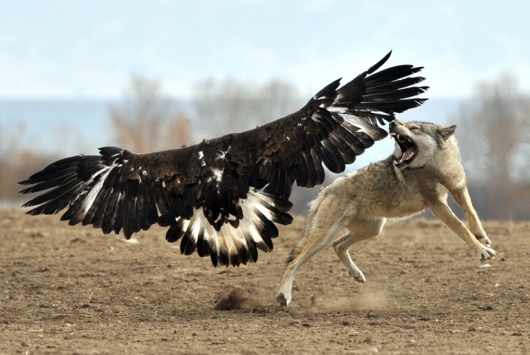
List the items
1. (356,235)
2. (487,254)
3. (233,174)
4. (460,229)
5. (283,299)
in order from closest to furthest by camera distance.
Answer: (233,174) < (487,254) < (283,299) < (460,229) < (356,235)

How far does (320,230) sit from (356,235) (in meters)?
0.72

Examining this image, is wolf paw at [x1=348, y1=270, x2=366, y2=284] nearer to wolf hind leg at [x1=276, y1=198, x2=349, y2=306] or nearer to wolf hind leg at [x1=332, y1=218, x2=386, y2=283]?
wolf hind leg at [x1=332, y1=218, x2=386, y2=283]

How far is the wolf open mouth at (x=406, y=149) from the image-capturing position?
30.2 feet

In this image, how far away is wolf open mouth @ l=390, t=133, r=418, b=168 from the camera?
9215mm

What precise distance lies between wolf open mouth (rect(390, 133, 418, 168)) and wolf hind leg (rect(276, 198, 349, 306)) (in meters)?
0.85

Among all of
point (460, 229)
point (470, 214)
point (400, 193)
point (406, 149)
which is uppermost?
point (406, 149)

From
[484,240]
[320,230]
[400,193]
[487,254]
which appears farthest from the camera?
[400,193]

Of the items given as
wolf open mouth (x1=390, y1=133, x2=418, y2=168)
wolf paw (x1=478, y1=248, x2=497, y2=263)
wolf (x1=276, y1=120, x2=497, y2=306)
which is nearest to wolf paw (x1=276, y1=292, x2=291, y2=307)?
wolf (x1=276, y1=120, x2=497, y2=306)

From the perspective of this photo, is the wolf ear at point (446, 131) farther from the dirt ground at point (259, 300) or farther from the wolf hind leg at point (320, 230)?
the dirt ground at point (259, 300)

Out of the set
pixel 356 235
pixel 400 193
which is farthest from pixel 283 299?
pixel 400 193

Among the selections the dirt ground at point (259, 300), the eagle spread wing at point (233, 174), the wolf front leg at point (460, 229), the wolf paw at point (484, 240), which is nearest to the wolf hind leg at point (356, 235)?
the dirt ground at point (259, 300)

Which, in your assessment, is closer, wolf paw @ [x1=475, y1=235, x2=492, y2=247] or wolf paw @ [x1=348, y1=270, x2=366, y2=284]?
wolf paw @ [x1=475, y1=235, x2=492, y2=247]

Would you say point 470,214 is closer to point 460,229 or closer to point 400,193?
point 460,229

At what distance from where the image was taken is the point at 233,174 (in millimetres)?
8047
